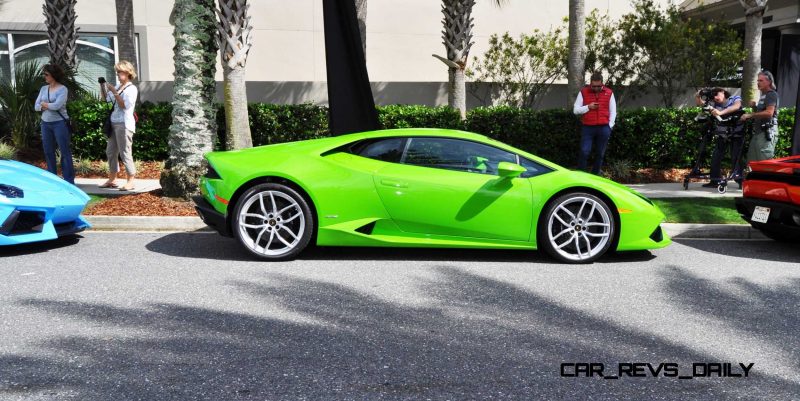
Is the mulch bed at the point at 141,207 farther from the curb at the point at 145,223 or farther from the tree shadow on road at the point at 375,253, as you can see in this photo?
the tree shadow on road at the point at 375,253

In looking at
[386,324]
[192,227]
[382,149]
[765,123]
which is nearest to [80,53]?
[192,227]

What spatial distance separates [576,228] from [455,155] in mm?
1301

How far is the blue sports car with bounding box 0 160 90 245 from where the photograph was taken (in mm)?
6453

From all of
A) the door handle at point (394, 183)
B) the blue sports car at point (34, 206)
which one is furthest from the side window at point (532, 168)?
the blue sports car at point (34, 206)

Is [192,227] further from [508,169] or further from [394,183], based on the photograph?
[508,169]

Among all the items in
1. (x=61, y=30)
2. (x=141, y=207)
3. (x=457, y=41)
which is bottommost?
(x=141, y=207)

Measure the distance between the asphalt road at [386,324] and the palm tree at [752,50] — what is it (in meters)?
7.37

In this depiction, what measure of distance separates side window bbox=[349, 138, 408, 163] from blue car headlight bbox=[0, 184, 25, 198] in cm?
305

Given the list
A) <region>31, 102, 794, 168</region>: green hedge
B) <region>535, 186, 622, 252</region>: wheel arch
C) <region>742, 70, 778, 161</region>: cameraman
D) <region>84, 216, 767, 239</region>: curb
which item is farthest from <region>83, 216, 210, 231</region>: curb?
<region>742, 70, 778, 161</region>: cameraman

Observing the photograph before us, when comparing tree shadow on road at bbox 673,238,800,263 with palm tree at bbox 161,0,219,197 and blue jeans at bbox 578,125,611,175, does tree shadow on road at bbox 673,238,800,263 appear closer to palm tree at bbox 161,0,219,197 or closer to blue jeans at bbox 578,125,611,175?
blue jeans at bbox 578,125,611,175

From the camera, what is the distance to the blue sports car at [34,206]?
6453 millimetres

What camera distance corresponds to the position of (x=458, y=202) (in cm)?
653

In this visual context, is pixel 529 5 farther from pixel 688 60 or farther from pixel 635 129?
pixel 635 129

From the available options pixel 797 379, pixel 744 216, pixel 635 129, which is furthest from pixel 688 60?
pixel 797 379
